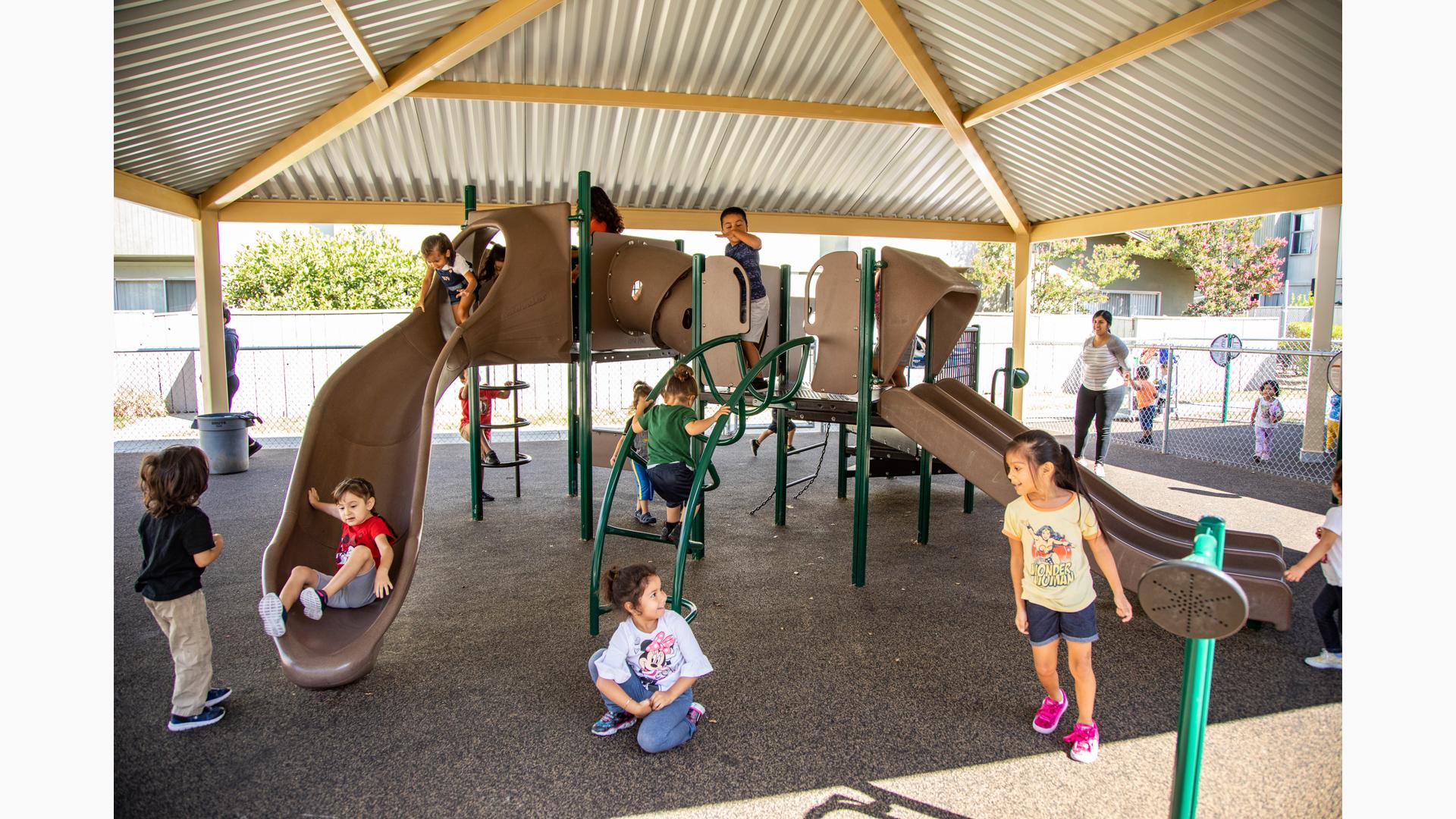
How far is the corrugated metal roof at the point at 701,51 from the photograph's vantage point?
8727mm

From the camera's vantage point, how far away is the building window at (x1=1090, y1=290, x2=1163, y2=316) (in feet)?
82.3

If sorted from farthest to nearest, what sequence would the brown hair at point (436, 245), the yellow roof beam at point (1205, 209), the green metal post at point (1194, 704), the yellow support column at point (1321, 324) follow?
the yellow support column at point (1321, 324), the yellow roof beam at point (1205, 209), the brown hair at point (436, 245), the green metal post at point (1194, 704)

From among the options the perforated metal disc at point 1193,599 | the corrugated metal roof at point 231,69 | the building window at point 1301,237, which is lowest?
the perforated metal disc at point 1193,599

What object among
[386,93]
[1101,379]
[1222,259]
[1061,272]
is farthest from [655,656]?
[1222,259]

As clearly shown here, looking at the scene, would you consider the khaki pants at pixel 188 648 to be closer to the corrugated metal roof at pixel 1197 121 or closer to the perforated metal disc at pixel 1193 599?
the perforated metal disc at pixel 1193 599

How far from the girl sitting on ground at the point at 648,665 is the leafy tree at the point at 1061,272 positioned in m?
22.0

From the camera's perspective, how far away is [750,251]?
242 inches

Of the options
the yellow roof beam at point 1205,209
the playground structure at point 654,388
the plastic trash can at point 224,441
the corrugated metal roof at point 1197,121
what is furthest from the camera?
the plastic trash can at point 224,441

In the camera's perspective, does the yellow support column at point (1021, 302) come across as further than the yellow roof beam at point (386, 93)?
Yes

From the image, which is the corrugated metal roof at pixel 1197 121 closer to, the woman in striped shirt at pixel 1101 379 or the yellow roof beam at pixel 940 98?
the yellow roof beam at pixel 940 98

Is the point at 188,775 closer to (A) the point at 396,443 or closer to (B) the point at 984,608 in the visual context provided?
(A) the point at 396,443

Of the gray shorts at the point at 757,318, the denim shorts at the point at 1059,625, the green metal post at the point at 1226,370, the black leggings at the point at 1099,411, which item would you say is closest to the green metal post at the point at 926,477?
the gray shorts at the point at 757,318

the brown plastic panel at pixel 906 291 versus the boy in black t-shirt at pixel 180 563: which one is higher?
the brown plastic panel at pixel 906 291

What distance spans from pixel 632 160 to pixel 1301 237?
28879 mm
